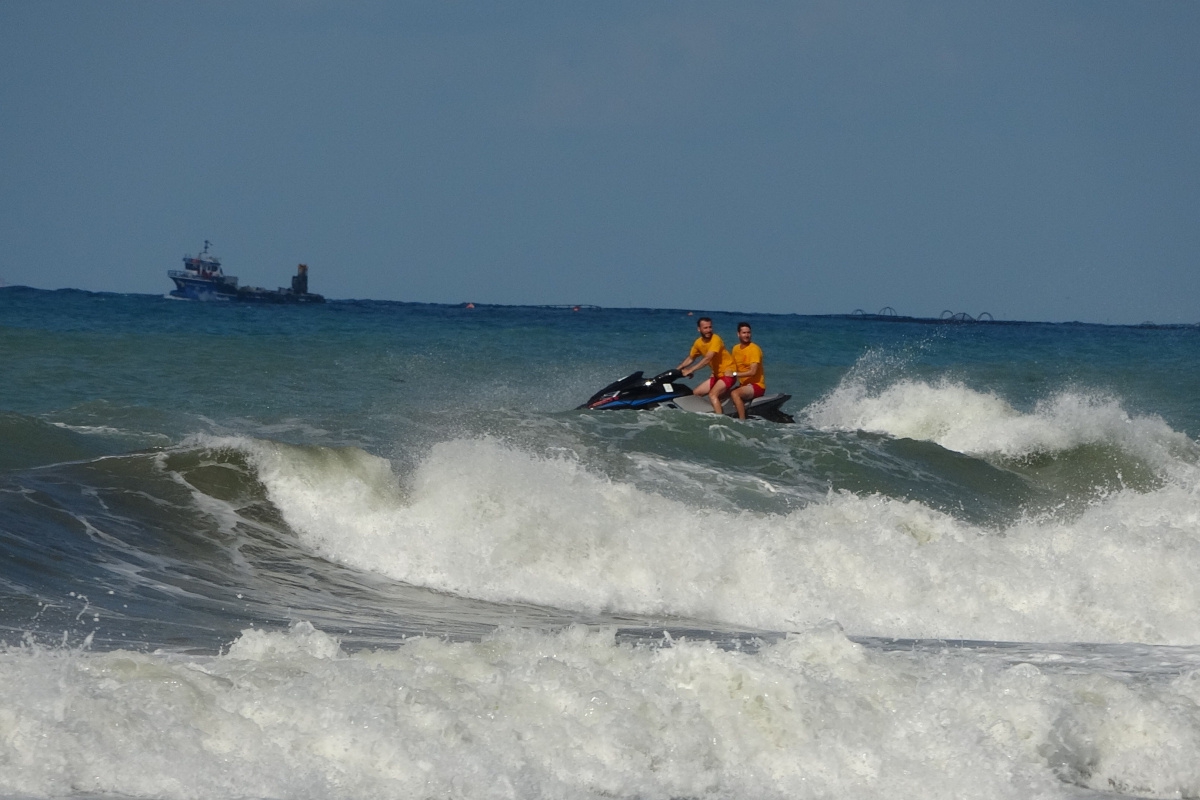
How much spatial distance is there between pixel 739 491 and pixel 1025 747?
785cm

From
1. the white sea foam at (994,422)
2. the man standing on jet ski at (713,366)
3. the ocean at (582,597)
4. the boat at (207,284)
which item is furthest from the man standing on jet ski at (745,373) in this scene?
the boat at (207,284)

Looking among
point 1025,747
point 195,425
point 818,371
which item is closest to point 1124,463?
point 195,425

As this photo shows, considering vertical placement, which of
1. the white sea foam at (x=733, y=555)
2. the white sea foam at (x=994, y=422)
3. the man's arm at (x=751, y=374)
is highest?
the man's arm at (x=751, y=374)

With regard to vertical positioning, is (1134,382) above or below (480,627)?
above

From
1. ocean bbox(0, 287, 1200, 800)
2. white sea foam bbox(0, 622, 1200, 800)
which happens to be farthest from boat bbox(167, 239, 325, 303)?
white sea foam bbox(0, 622, 1200, 800)

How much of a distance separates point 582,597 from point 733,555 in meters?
1.28

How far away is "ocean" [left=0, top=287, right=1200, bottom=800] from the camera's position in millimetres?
5059

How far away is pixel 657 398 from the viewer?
16.1m

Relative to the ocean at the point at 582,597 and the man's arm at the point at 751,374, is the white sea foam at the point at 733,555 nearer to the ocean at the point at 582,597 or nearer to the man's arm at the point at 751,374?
the ocean at the point at 582,597

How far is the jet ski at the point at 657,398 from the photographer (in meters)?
16.1

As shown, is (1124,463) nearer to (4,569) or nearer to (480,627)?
(480,627)

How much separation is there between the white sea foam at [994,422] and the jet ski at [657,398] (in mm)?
1907

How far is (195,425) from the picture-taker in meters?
16.8

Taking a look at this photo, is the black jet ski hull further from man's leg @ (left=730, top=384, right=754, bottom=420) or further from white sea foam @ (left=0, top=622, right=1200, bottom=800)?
white sea foam @ (left=0, top=622, right=1200, bottom=800)
